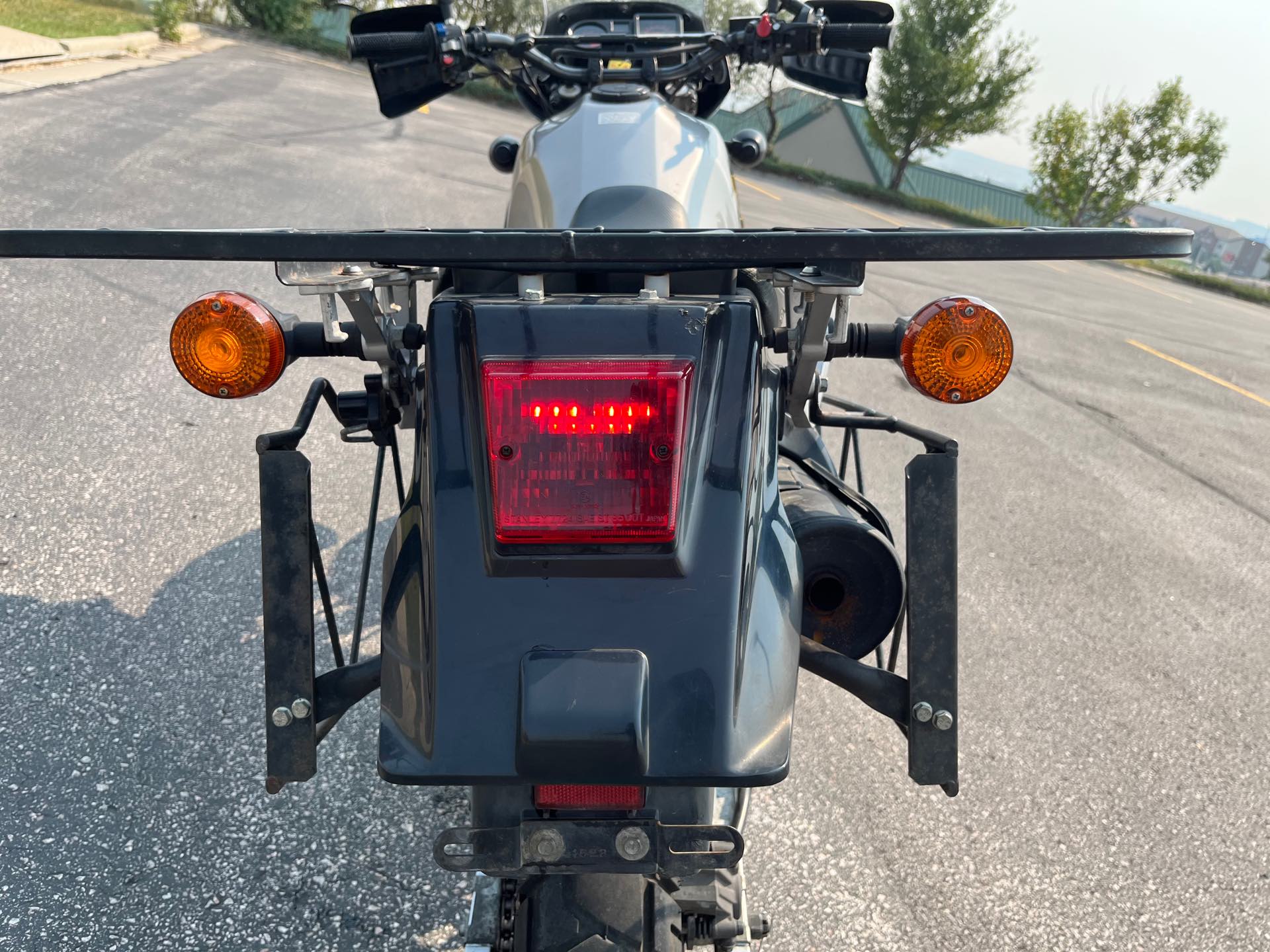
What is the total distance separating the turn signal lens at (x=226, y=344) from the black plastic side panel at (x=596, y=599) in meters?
0.34

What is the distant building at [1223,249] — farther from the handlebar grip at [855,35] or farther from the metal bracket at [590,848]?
the metal bracket at [590,848]

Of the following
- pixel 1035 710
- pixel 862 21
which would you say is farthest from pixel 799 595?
pixel 862 21

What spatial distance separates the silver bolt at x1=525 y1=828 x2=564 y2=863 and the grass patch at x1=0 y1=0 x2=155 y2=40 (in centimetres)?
1688

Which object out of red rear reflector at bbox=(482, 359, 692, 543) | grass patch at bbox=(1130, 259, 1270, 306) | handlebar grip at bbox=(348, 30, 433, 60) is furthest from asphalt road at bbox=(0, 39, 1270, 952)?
grass patch at bbox=(1130, 259, 1270, 306)

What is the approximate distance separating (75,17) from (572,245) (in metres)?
20.4

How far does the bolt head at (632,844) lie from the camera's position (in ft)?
4.84

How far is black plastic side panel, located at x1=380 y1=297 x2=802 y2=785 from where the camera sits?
146cm

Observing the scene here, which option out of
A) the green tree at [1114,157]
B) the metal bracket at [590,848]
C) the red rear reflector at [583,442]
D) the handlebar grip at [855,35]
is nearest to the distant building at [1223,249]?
the green tree at [1114,157]

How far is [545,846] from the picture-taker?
1.48 metres

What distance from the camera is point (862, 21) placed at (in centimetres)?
337

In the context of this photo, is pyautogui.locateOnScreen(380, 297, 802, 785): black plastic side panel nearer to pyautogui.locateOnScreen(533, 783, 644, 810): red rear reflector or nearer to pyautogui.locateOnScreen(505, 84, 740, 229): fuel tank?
pyautogui.locateOnScreen(533, 783, 644, 810): red rear reflector

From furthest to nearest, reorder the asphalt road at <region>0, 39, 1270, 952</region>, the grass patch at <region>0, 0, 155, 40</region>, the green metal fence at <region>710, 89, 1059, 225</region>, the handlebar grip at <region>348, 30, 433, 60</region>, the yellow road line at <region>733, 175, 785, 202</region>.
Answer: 1. the green metal fence at <region>710, 89, 1059, 225</region>
2. the yellow road line at <region>733, 175, 785, 202</region>
3. the grass patch at <region>0, 0, 155, 40</region>
4. the handlebar grip at <region>348, 30, 433, 60</region>
5. the asphalt road at <region>0, 39, 1270, 952</region>

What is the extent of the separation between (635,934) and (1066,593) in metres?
3.30

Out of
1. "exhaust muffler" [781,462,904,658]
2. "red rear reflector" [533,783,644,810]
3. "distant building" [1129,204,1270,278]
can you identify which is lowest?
"distant building" [1129,204,1270,278]
